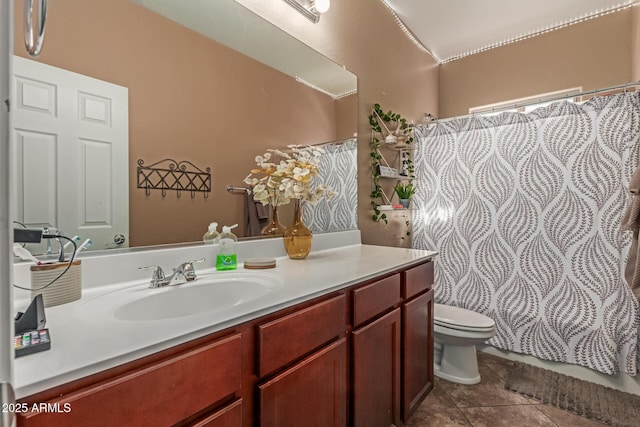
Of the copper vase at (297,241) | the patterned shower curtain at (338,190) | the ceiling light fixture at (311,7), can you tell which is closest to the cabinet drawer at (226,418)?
the copper vase at (297,241)

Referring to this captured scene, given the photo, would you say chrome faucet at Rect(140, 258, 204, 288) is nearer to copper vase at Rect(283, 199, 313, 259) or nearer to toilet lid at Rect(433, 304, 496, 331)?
copper vase at Rect(283, 199, 313, 259)

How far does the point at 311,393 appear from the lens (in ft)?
3.18

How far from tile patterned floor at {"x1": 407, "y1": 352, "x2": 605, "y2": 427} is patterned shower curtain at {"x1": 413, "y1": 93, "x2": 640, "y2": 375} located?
509mm

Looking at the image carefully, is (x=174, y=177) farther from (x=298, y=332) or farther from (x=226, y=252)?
(x=298, y=332)

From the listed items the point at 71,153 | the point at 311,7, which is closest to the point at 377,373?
the point at 71,153

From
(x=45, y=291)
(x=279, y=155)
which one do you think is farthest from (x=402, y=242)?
(x=45, y=291)

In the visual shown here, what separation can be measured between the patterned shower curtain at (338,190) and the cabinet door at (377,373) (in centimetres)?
74

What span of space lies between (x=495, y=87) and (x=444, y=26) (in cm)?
79

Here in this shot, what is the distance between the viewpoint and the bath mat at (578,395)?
1.68 metres

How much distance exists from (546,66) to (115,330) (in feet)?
11.7

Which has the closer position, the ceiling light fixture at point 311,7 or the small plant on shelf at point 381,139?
the ceiling light fixture at point 311,7

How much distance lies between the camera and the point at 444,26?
8.81ft

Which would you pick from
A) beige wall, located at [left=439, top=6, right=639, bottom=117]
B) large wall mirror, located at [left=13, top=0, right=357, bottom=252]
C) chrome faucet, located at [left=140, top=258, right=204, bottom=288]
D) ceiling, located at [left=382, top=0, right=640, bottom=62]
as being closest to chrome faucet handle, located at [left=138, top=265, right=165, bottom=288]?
chrome faucet, located at [left=140, top=258, right=204, bottom=288]

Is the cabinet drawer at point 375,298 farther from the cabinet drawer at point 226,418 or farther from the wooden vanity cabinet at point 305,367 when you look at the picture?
the cabinet drawer at point 226,418
